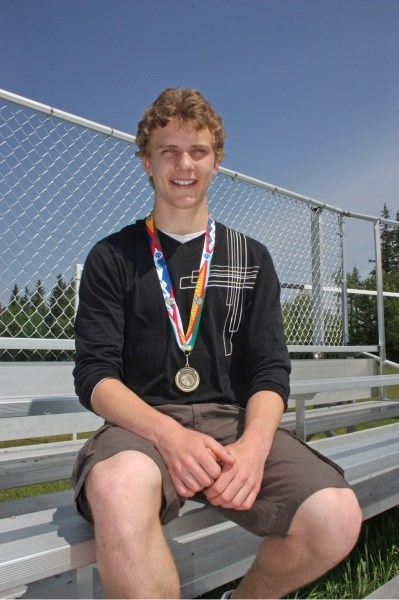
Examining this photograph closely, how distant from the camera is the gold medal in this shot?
1624 millimetres

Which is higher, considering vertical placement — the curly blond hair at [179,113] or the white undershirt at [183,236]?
the curly blond hair at [179,113]

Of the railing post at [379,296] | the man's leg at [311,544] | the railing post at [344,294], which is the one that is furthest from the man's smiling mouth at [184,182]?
the railing post at [379,296]

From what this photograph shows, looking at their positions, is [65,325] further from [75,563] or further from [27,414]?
[75,563]

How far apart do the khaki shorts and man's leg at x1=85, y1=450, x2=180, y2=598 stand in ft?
0.24

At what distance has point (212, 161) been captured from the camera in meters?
1.86

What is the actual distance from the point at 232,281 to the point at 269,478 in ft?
1.97

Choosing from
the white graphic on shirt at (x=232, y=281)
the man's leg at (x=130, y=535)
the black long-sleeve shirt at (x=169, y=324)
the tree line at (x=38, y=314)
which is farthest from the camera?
the tree line at (x=38, y=314)

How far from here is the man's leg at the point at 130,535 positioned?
112 centimetres

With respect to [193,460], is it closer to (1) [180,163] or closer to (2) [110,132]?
(1) [180,163]

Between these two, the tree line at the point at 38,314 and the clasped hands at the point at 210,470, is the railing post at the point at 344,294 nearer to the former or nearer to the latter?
the tree line at the point at 38,314

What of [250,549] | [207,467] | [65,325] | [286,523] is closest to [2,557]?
[207,467]

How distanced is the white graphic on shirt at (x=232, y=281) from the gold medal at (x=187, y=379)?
0.13m

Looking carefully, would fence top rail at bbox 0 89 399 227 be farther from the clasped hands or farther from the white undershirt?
the clasped hands

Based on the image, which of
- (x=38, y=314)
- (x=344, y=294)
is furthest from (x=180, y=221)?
(x=344, y=294)
